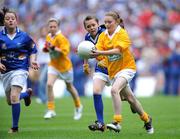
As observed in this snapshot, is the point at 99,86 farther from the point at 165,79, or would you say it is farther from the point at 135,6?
the point at 135,6

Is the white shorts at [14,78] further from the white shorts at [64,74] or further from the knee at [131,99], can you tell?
the white shorts at [64,74]

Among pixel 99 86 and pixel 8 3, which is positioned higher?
pixel 8 3

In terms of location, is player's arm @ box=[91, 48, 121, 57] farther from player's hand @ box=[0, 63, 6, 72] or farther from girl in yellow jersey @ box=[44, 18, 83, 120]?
girl in yellow jersey @ box=[44, 18, 83, 120]

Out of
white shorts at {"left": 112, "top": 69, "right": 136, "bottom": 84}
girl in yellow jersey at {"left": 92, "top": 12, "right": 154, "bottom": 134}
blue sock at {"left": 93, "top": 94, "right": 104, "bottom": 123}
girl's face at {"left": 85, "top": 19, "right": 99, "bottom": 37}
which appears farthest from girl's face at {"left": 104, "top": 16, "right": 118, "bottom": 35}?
blue sock at {"left": 93, "top": 94, "right": 104, "bottom": 123}

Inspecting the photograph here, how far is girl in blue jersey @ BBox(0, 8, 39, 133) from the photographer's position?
12.7 metres

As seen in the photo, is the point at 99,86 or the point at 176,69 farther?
the point at 176,69

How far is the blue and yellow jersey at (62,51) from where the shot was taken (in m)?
17.0

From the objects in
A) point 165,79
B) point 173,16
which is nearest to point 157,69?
point 165,79

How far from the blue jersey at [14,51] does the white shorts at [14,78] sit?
83 millimetres

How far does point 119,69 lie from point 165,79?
1626cm

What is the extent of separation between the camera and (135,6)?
100 ft

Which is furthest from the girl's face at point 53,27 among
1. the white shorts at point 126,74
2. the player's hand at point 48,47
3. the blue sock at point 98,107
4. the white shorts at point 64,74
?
the white shorts at point 126,74

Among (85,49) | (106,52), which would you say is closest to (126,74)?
(106,52)

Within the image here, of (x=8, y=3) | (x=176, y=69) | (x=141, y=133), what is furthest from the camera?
(x=8, y=3)
